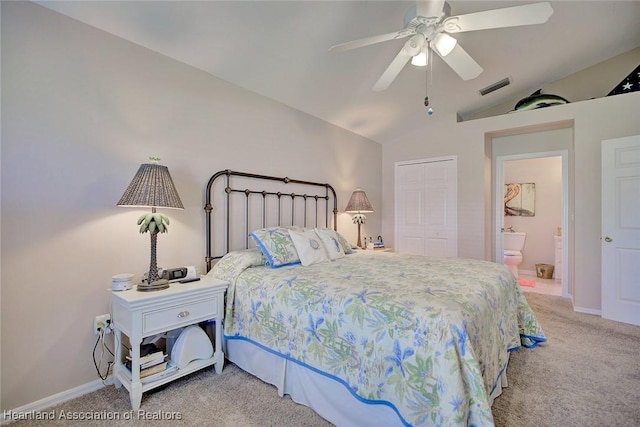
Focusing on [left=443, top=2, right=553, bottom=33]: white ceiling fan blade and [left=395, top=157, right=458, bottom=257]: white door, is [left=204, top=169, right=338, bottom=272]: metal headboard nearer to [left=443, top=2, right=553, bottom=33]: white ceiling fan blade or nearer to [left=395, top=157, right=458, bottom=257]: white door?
[left=395, top=157, right=458, bottom=257]: white door

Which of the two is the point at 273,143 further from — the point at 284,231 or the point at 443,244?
the point at 443,244

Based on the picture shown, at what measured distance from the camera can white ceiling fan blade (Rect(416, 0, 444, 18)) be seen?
65.4 inches

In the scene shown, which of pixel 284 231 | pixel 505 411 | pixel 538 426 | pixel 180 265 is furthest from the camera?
pixel 284 231

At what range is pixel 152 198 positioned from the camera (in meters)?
1.89

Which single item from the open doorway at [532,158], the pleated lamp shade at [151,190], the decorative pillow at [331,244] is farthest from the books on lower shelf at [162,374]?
the open doorway at [532,158]

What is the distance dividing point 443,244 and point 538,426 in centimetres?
305

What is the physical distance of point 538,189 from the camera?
5691mm

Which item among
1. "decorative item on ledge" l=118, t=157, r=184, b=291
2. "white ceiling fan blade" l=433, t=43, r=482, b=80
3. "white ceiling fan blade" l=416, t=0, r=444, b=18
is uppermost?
"white ceiling fan blade" l=416, t=0, r=444, b=18

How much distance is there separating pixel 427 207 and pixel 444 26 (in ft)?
10.4

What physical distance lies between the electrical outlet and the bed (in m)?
0.75

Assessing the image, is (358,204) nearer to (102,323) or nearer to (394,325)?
(394,325)

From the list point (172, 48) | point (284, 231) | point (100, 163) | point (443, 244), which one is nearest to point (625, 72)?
point (443, 244)

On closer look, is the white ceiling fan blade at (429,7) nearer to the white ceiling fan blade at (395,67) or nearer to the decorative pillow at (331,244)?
the white ceiling fan blade at (395,67)

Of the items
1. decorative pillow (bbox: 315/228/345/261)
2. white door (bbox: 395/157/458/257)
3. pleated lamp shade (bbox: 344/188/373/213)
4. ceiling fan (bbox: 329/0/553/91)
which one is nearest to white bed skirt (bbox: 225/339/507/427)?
decorative pillow (bbox: 315/228/345/261)
